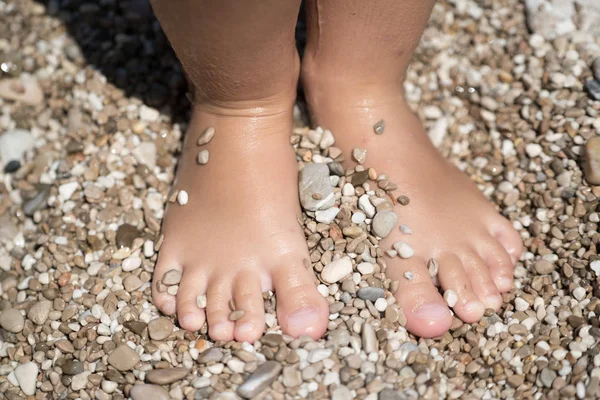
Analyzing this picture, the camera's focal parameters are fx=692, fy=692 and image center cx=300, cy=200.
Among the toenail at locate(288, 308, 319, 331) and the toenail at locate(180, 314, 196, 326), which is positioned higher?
the toenail at locate(288, 308, 319, 331)

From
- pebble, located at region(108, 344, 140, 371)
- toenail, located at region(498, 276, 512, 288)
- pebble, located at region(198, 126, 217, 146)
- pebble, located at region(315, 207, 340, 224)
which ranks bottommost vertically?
pebble, located at region(108, 344, 140, 371)

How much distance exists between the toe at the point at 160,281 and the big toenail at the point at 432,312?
0.51 meters

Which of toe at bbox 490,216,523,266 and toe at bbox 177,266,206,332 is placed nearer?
toe at bbox 177,266,206,332

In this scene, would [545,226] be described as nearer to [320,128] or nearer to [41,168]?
[320,128]

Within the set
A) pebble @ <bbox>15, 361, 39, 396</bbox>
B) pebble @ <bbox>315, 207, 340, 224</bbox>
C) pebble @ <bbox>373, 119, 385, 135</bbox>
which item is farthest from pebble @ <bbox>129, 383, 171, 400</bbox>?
pebble @ <bbox>373, 119, 385, 135</bbox>

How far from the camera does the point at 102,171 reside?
169cm

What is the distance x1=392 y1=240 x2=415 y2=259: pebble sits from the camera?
4.81 ft

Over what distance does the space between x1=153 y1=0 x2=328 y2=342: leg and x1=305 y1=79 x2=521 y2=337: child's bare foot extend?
0.15m

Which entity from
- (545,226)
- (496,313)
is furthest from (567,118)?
(496,313)

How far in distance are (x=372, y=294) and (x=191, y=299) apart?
379 mm

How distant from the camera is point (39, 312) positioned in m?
1.48

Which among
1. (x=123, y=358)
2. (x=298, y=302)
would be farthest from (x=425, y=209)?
(x=123, y=358)

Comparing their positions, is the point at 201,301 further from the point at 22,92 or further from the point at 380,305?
the point at 22,92

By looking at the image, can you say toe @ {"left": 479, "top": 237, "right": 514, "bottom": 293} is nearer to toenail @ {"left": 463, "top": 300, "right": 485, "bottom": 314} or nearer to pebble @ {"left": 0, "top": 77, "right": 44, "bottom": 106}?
toenail @ {"left": 463, "top": 300, "right": 485, "bottom": 314}
